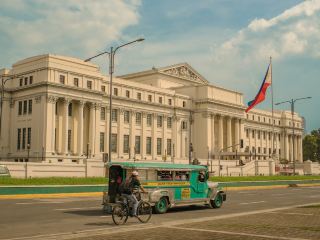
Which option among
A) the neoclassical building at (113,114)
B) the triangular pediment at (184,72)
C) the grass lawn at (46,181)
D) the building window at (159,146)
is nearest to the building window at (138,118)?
the neoclassical building at (113,114)

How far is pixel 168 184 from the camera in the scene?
70.6 feet

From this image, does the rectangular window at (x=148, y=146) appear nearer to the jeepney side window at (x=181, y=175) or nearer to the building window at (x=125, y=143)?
the building window at (x=125, y=143)

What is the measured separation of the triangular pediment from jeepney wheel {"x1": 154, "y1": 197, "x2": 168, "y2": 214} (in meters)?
78.8

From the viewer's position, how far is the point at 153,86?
93688 millimetres

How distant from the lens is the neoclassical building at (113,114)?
6956cm

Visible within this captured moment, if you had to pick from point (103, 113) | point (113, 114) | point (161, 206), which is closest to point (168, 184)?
point (161, 206)

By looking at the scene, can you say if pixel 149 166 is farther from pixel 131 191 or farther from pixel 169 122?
pixel 169 122

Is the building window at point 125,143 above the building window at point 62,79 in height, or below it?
below

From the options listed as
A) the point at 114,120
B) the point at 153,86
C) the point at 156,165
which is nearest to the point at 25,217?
the point at 156,165

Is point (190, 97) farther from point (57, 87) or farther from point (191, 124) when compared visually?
point (57, 87)

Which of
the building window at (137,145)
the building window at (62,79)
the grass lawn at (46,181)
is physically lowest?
the grass lawn at (46,181)

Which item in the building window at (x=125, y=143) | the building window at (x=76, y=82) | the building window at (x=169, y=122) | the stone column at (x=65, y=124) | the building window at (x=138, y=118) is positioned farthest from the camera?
the building window at (x=169, y=122)

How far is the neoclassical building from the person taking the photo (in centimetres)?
6956

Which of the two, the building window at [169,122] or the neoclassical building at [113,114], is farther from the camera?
the building window at [169,122]
